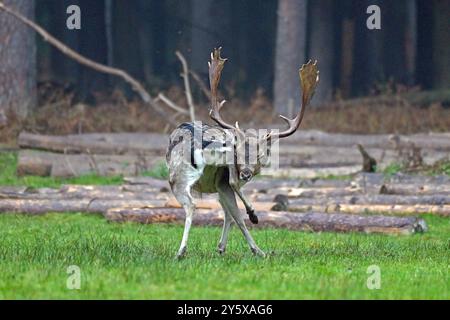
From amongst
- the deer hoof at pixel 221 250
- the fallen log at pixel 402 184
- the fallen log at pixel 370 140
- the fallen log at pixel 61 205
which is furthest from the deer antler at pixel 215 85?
the fallen log at pixel 370 140

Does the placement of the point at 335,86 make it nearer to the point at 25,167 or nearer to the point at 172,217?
the point at 25,167

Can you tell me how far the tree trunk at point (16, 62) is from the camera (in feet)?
81.8

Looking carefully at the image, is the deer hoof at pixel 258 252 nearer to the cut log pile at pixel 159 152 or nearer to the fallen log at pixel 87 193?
the fallen log at pixel 87 193

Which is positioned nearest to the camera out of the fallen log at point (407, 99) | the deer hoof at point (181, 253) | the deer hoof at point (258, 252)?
the deer hoof at point (181, 253)

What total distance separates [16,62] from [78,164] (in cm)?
460

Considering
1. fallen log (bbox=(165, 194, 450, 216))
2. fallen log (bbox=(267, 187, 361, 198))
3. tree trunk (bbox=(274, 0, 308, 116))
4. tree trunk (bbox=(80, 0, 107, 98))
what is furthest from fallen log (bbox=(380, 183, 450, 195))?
tree trunk (bbox=(80, 0, 107, 98))

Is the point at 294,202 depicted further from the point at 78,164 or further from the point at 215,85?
the point at 215,85

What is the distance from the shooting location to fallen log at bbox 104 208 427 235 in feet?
50.6

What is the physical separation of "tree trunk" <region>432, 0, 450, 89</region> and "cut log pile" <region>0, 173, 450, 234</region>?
13.2 m

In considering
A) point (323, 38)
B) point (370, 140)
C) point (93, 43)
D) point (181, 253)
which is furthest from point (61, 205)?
point (93, 43)

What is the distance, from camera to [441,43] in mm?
31734

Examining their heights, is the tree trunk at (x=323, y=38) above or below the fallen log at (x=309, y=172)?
above

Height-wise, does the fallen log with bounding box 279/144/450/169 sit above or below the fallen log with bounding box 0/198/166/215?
above

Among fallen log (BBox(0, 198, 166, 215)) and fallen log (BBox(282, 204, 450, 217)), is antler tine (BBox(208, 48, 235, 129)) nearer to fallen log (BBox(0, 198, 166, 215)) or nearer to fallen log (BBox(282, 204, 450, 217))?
fallen log (BBox(0, 198, 166, 215))
